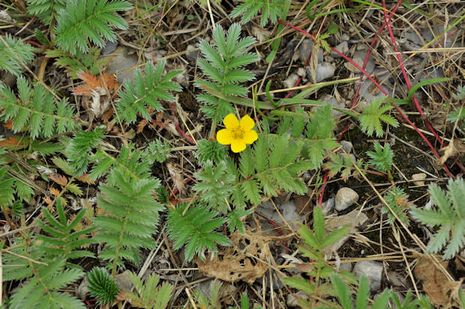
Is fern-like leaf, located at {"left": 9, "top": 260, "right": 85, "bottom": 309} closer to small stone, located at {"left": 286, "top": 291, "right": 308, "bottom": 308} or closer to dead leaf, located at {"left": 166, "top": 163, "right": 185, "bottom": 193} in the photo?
dead leaf, located at {"left": 166, "top": 163, "right": 185, "bottom": 193}

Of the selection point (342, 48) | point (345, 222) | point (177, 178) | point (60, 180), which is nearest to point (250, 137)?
point (177, 178)

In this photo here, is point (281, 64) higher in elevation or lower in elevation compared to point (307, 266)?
higher

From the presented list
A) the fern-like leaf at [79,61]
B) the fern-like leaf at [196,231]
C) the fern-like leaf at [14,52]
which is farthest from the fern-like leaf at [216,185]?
the fern-like leaf at [14,52]

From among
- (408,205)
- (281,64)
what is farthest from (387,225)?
(281,64)

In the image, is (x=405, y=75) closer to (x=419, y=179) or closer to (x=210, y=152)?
(x=419, y=179)

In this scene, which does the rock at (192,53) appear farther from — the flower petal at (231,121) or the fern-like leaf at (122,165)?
the fern-like leaf at (122,165)

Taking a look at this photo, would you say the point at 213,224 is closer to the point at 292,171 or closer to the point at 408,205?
the point at 292,171

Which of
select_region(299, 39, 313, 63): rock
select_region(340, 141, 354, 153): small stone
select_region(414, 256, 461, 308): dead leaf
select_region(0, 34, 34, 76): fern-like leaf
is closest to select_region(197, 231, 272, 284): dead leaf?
select_region(340, 141, 354, 153): small stone

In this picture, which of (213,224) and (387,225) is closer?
(213,224)
